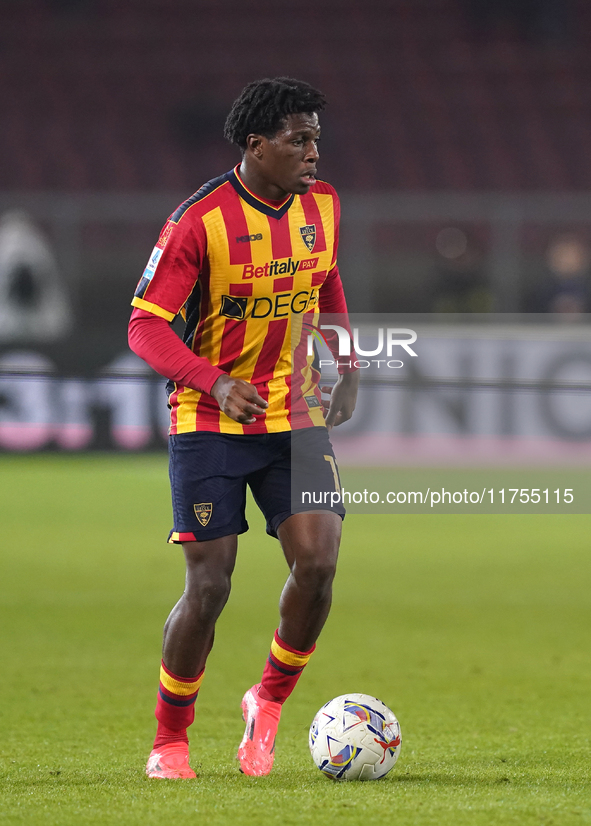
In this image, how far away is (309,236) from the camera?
11.4 ft

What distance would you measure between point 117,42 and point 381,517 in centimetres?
1108

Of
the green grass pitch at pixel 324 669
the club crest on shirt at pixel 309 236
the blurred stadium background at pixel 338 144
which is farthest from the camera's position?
the blurred stadium background at pixel 338 144

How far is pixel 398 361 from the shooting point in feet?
13.6

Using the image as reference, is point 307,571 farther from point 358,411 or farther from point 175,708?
point 358,411

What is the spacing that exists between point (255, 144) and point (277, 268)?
14.1 inches

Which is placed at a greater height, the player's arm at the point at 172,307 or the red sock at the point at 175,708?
the player's arm at the point at 172,307

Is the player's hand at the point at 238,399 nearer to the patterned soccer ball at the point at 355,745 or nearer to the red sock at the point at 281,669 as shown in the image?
the red sock at the point at 281,669

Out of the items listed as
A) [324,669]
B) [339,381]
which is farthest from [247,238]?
[324,669]

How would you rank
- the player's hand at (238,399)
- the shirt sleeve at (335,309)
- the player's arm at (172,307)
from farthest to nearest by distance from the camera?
the shirt sleeve at (335,309) < the player's arm at (172,307) < the player's hand at (238,399)

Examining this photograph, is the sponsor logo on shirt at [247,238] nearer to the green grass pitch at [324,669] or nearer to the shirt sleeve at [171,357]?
the shirt sleeve at [171,357]

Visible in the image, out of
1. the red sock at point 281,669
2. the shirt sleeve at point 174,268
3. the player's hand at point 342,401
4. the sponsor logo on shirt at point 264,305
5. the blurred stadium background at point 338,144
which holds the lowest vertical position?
the red sock at point 281,669

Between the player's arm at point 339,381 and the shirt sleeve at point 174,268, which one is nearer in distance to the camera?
the shirt sleeve at point 174,268

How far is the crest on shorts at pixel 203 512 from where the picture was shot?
129 inches

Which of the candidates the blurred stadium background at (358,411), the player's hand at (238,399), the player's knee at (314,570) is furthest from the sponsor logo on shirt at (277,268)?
the blurred stadium background at (358,411)
